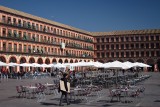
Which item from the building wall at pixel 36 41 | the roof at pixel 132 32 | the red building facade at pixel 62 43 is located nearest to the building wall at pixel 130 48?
the red building facade at pixel 62 43

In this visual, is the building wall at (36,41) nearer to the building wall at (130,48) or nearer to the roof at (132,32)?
the building wall at (130,48)

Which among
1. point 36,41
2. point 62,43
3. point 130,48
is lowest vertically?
point 36,41

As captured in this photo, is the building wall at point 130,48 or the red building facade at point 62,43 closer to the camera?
the red building facade at point 62,43

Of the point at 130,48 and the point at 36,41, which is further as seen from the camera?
the point at 130,48

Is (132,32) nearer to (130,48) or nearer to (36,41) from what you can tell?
(130,48)

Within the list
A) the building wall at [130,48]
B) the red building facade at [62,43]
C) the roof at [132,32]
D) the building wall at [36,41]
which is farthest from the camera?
the roof at [132,32]

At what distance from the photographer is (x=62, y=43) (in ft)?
245

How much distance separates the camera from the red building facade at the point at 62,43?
54.8 m

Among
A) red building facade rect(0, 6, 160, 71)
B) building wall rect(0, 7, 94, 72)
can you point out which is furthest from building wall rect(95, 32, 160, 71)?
building wall rect(0, 7, 94, 72)

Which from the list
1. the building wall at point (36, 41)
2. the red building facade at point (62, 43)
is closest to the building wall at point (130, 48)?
the red building facade at point (62, 43)

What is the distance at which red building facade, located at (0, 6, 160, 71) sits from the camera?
54.8 m

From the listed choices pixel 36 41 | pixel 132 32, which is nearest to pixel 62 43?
pixel 36 41

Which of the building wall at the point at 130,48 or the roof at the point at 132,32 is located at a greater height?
the roof at the point at 132,32

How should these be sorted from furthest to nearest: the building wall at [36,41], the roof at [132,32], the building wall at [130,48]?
the roof at [132,32] → the building wall at [130,48] → the building wall at [36,41]
